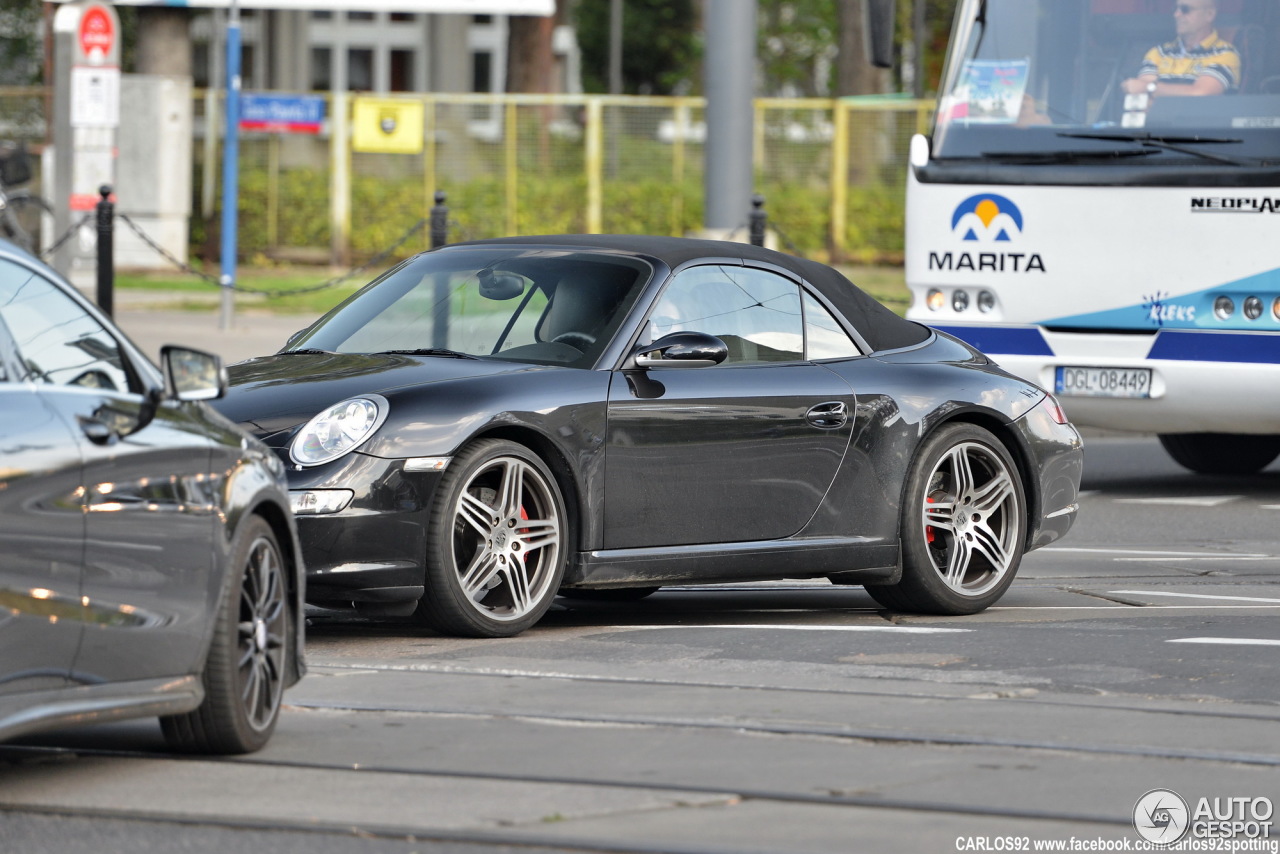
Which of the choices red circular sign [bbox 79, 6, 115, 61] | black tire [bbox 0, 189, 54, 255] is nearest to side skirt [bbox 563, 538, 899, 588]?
red circular sign [bbox 79, 6, 115, 61]

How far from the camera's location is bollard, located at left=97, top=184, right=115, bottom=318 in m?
17.8

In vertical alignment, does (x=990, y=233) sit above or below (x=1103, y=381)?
above

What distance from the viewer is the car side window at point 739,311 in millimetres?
Answer: 8445

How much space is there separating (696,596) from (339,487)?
2.52 m

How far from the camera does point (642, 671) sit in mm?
7184

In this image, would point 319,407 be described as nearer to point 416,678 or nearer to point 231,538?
point 416,678

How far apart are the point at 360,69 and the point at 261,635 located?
38.5m

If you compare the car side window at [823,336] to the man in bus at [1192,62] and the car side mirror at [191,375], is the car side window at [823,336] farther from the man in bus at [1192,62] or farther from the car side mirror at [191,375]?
the man in bus at [1192,62]

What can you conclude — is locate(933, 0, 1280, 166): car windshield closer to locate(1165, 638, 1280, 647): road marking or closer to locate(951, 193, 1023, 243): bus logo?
locate(951, 193, 1023, 243): bus logo

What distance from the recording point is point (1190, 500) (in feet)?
43.6

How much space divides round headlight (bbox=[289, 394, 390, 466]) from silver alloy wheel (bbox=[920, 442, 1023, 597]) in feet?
7.60

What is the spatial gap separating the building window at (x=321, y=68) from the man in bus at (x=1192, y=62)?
104 ft

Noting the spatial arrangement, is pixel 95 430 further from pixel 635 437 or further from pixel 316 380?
pixel 635 437

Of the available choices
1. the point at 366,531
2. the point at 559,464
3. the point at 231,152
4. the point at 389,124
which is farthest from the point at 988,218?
the point at 389,124
